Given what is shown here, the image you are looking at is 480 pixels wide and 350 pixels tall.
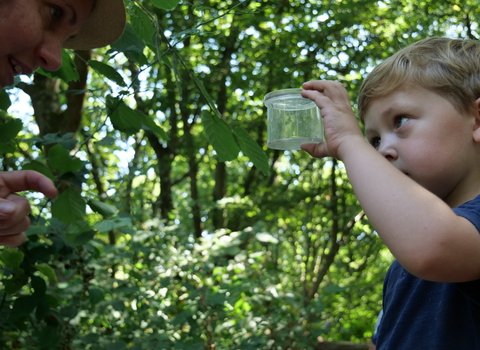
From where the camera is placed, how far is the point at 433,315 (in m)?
1.29

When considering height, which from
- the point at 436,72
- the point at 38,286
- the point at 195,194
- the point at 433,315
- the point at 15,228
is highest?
the point at 195,194

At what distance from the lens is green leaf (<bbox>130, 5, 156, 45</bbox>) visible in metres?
2.04

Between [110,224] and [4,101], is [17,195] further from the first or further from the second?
[110,224]

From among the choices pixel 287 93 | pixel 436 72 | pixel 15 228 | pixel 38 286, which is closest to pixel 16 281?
pixel 38 286

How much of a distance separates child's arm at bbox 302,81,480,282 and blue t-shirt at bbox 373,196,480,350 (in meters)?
0.06

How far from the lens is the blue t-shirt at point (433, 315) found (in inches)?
45.6

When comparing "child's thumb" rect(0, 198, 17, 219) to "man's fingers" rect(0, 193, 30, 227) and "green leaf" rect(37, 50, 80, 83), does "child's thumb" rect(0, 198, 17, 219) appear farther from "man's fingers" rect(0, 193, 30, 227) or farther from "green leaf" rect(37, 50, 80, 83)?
"green leaf" rect(37, 50, 80, 83)

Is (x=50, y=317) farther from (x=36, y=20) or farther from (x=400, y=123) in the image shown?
(x=400, y=123)

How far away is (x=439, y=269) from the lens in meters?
1.04

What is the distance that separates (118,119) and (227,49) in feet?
15.5

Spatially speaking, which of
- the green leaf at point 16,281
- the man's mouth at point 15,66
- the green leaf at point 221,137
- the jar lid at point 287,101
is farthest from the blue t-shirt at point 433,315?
the green leaf at point 16,281

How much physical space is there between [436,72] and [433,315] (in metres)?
0.60

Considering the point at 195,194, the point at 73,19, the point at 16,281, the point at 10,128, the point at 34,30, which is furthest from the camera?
the point at 195,194

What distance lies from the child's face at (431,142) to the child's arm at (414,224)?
11 centimetres
